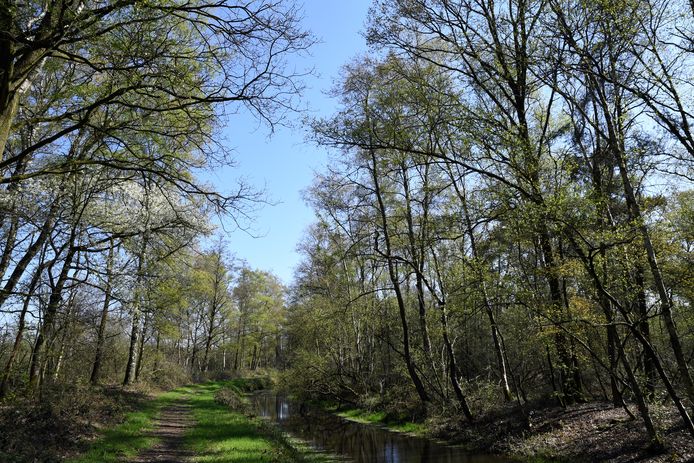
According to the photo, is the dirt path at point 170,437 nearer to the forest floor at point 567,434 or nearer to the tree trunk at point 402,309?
the forest floor at point 567,434

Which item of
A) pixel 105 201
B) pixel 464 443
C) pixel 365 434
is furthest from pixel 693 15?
pixel 365 434

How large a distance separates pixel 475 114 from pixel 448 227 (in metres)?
3.18

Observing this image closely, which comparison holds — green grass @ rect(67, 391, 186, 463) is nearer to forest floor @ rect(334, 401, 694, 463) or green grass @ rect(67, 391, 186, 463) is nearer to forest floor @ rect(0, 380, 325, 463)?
forest floor @ rect(0, 380, 325, 463)

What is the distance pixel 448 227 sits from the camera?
1204cm

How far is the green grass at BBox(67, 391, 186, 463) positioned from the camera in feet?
29.2

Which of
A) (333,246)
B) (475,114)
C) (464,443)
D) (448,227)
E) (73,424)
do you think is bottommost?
(464,443)

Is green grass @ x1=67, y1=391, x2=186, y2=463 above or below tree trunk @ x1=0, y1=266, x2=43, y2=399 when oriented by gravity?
below

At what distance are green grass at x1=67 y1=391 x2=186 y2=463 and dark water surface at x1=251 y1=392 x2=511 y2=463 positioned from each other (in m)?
5.50

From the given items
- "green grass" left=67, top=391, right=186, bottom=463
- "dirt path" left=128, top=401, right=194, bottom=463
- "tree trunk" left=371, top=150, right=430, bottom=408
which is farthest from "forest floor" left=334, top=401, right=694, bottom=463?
"green grass" left=67, top=391, right=186, bottom=463

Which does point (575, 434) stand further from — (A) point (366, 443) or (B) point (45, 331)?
(B) point (45, 331)

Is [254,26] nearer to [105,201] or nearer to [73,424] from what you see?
[105,201]

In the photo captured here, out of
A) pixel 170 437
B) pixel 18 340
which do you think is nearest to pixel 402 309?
pixel 170 437

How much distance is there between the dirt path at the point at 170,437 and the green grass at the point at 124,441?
248 mm

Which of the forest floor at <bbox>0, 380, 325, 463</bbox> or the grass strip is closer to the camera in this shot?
the forest floor at <bbox>0, 380, 325, 463</bbox>
